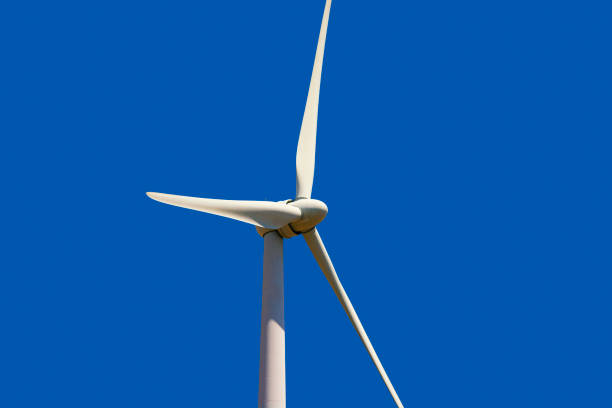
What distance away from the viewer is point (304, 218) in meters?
18.0

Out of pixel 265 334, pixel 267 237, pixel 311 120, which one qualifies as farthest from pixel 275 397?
pixel 311 120

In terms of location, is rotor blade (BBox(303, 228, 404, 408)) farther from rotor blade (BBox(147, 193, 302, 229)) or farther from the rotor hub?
rotor blade (BBox(147, 193, 302, 229))

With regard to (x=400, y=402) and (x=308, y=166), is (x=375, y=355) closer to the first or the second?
(x=400, y=402)

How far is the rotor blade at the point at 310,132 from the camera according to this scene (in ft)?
62.0

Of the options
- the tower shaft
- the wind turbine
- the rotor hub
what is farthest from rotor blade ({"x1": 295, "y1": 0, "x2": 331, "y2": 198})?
the tower shaft

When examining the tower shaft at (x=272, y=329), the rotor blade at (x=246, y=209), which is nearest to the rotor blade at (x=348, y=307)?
the tower shaft at (x=272, y=329)

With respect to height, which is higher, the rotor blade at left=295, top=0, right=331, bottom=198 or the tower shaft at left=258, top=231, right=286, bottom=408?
the rotor blade at left=295, top=0, right=331, bottom=198

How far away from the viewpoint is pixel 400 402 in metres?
19.0

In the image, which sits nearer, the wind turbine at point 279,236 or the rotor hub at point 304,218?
the wind turbine at point 279,236

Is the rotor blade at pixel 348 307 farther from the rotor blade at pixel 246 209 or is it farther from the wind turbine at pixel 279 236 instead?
the rotor blade at pixel 246 209

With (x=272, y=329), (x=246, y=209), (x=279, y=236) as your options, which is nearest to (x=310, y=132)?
(x=279, y=236)

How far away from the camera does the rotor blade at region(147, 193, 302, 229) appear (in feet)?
52.4

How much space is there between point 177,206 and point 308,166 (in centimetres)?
455

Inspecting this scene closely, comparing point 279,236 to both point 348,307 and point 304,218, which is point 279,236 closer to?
point 304,218
